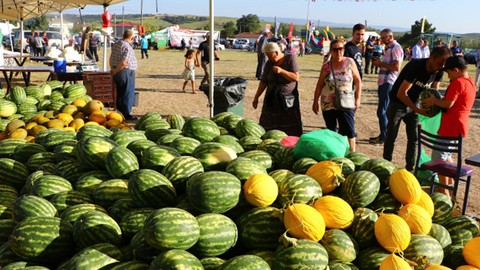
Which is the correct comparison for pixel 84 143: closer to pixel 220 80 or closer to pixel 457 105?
pixel 457 105

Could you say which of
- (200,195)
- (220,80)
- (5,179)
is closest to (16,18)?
(220,80)

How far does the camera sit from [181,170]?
238 cm

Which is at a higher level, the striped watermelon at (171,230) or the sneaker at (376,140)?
the striped watermelon at (171,230)

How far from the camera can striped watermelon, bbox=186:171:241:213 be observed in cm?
206

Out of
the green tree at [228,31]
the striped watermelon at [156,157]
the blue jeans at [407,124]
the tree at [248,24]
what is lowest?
the blue jeans at [407,124]

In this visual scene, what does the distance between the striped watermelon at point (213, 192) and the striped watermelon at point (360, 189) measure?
1.93 feet

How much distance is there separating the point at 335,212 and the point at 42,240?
1374mm

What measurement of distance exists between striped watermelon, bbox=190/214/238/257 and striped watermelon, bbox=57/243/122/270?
35 cm

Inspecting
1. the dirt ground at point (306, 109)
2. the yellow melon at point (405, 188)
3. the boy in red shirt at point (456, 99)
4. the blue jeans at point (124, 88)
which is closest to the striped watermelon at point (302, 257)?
the yellow melon at point (405, 188)

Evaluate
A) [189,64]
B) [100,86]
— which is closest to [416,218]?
[100,86]

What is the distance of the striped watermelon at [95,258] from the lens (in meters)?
1.83

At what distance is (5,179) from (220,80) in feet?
20.1

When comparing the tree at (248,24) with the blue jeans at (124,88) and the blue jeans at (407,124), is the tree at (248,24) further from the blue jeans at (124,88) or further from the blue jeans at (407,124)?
the blue jeans at (407,124)

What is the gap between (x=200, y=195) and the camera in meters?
2.06
